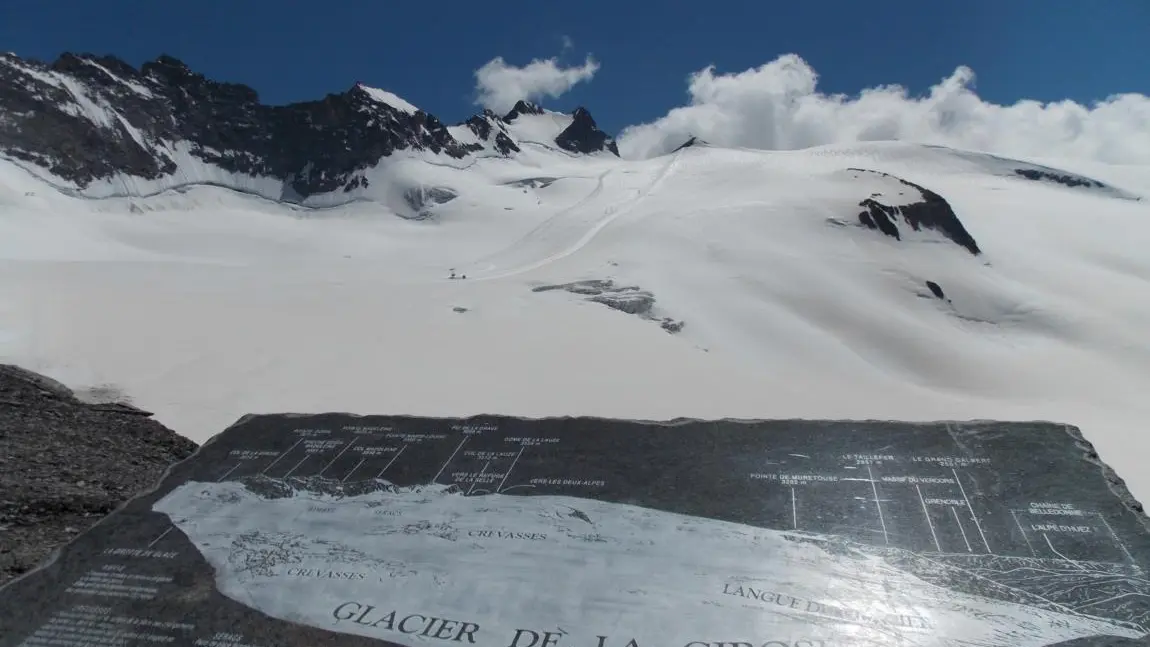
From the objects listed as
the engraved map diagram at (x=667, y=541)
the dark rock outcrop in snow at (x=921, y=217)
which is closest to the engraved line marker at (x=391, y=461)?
the engraved map diagram at (x=667, y=541)

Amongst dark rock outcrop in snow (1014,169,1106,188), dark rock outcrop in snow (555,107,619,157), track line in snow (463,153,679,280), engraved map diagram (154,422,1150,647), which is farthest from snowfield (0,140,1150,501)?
dark rock outcrop in snow (555,107,619,157)

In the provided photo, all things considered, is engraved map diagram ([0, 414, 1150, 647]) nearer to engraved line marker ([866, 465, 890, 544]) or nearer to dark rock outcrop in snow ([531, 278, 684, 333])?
engraved line marker ([866, 465, 890, 544])

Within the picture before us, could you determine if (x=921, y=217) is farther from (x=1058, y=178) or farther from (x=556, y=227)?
(x=1058, y=178)

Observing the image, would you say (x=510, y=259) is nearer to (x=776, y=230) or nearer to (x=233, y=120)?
(x=776, y=230)

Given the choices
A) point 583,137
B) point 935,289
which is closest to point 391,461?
point 935,289

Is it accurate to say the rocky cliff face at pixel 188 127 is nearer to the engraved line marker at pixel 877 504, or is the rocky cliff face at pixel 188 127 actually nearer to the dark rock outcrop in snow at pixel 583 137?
the dark rock outcrop in snow at pixel 583 137

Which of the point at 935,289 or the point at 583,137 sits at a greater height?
the point at 583,137
